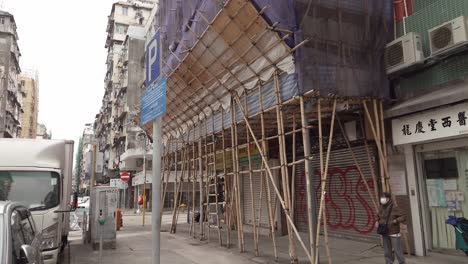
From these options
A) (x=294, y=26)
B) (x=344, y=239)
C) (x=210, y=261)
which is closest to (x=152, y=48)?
(x=294, y=26)

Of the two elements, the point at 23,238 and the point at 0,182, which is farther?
the point at 0,182

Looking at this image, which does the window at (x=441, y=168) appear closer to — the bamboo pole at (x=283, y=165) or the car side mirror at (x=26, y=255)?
the bamboo pole at (x=283, y=165)

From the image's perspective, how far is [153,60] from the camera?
5.39 metres

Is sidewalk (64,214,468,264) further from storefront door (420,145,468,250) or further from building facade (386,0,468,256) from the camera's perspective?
building facade (386,0,468,256)

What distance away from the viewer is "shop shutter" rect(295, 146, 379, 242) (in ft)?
34.2

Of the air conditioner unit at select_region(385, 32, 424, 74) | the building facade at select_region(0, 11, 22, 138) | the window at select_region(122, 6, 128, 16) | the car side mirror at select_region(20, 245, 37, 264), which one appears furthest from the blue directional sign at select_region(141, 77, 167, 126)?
the window at select_region(122, 6, 128, 16)

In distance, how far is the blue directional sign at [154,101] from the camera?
16.5ft

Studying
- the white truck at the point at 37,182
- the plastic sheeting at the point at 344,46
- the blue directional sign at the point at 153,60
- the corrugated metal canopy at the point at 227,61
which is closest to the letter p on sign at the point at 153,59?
the blue directional sign at the point at 153,60

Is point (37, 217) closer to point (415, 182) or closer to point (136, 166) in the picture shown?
point (415, 182)

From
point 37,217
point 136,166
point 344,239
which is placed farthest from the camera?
point 136,166

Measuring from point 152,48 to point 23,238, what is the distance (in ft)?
9.59

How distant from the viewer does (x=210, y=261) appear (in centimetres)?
938

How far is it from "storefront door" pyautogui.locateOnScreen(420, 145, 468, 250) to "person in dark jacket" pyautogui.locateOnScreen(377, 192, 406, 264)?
1479 millimetres

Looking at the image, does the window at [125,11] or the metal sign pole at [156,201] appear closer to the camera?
the metal sign pole at [156,201]
